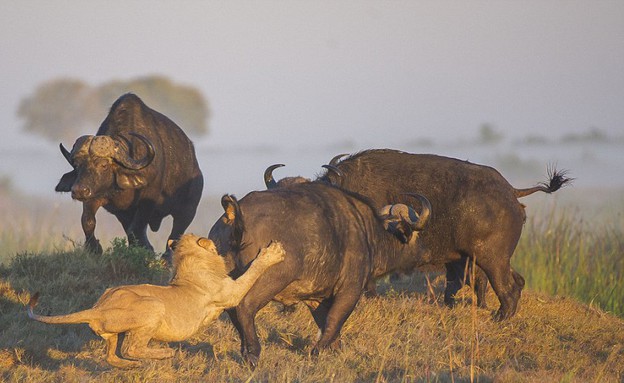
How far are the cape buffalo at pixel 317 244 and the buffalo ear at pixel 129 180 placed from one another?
3805 millimetres

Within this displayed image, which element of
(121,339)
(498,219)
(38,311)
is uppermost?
(498,219)

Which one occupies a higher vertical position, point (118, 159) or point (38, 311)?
point (118, 159)

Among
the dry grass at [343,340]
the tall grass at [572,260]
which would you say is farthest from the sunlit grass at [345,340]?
the tall grass at [572,260]

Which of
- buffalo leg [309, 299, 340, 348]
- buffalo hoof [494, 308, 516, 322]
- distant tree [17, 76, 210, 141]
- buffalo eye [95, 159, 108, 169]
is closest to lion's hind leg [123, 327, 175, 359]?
buffalo leg [309, 299, 340, 348]

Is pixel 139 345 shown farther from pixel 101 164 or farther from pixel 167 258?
pixel 167 258

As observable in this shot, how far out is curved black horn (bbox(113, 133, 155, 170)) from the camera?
11.2 meters

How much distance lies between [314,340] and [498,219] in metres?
2.44

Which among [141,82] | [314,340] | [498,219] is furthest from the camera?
[141,82]

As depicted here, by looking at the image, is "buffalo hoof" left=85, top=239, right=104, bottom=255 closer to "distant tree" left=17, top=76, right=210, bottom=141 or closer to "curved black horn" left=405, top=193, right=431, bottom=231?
"curved black horn" left=405, top=193, right=431, bottom=231

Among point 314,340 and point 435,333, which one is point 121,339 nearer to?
point 314,340

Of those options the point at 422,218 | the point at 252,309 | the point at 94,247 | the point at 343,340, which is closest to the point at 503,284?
the point at 422,218

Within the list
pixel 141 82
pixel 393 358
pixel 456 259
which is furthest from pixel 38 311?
pixel 141 82

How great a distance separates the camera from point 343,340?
27.3ft

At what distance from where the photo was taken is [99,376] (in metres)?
6.75
